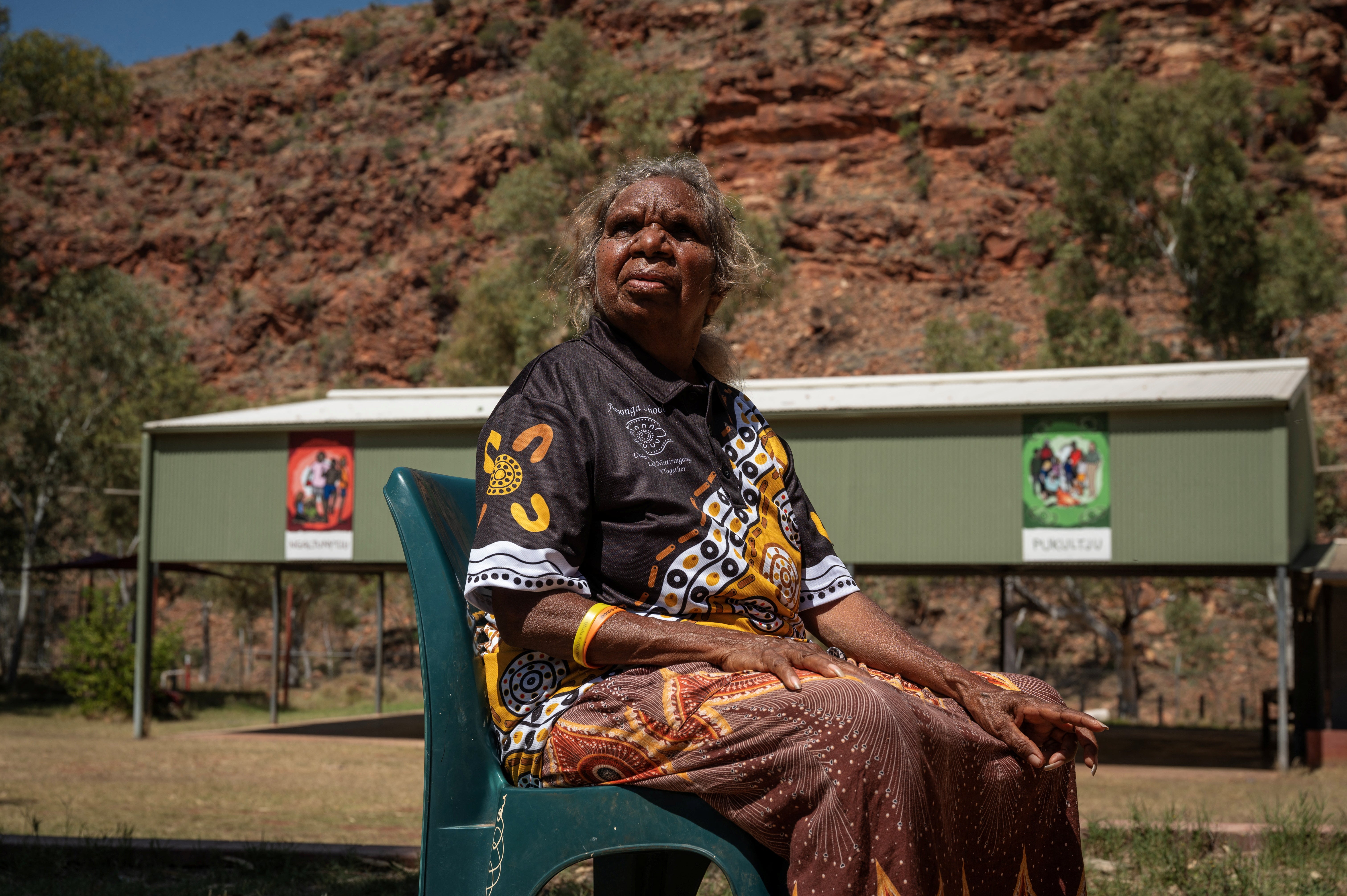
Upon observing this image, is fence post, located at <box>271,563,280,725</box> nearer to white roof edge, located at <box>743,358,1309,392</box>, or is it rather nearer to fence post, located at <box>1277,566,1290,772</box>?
white roof edge, located at <box>743,358,1309,392</box>

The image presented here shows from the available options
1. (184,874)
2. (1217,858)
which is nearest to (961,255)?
(1217,858)

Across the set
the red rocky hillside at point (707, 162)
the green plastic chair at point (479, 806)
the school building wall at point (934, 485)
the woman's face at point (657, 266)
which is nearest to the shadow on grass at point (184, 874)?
the green plastic chair at point (479, 806)

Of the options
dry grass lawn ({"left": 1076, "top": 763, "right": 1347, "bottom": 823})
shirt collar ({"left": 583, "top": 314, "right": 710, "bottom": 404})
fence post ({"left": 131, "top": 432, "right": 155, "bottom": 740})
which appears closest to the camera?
shirt collar ({"left": 583, "top": 314, "right": 710, "bottom": 404})

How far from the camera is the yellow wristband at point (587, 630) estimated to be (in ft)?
6.35

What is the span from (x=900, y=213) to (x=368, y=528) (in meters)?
33.6

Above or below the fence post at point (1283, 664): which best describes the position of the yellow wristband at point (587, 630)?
above

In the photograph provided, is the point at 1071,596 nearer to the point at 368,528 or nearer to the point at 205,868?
the point at 368,528

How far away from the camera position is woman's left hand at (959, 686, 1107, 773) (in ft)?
6.34

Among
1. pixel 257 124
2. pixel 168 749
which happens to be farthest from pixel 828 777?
pixel 257 124

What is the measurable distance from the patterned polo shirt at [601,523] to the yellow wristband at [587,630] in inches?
1.6

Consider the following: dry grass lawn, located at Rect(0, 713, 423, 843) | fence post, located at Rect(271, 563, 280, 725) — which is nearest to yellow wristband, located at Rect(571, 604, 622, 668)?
dry grass lawn, located at Rect(0, 713, 423, 843)

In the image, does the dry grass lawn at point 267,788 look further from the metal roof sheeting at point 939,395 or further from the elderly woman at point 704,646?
the metal roof sheeting at point 939,395

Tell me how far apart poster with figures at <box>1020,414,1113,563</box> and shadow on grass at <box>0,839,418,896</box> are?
33.1ft

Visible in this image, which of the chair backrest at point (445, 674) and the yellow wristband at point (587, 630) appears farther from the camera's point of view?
the chair backrest at point (445, 674)
